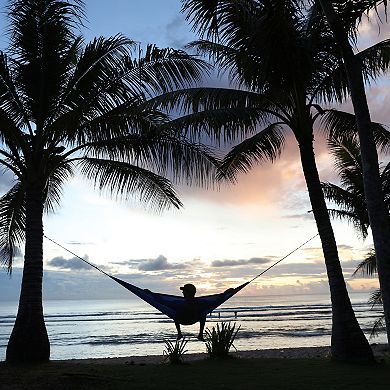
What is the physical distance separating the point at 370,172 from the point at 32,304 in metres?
5.66

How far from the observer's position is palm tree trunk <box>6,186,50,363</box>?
8.23m

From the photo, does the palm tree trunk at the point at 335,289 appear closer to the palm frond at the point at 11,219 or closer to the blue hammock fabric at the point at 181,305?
the blue hammock fabric at the point at 181,305

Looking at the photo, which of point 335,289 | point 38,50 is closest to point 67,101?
point 38,50

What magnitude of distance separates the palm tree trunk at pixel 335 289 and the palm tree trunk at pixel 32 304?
4.47 metres

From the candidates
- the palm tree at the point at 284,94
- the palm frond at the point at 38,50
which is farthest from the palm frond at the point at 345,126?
the palm frond at the point at 38,50

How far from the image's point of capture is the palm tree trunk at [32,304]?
823cm

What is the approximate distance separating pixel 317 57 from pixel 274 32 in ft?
6.81

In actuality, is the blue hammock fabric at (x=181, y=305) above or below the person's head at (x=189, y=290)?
below

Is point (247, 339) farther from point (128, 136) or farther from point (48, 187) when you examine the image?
point (128, 136)

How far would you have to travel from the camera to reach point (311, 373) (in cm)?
734

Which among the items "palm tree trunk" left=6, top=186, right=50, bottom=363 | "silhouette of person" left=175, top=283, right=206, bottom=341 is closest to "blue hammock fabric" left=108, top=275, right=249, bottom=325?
"silhouette of person" left=175, top=283, right=206, bottom=341

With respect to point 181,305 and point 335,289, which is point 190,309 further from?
point 335,289

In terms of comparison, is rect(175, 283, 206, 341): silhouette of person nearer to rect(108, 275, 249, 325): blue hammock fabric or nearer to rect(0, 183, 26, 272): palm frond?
rect(108, 275, 249, 325): blue hammock fabric

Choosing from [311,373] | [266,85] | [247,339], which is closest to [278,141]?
[266,85]
